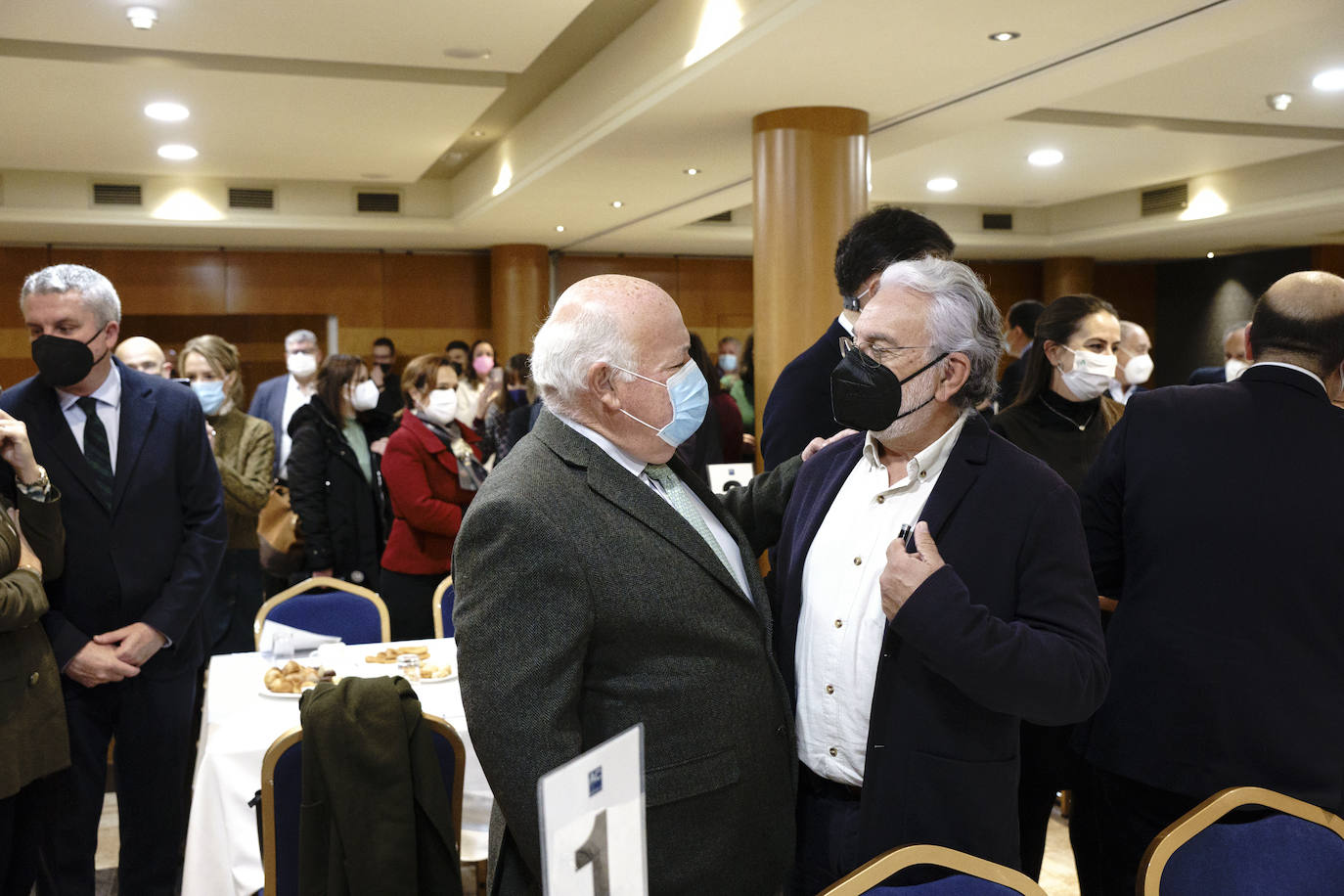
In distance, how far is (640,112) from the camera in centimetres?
587

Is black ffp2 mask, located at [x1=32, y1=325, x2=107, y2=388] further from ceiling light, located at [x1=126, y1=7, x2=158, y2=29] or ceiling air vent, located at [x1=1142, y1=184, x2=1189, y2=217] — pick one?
ceiling air vent, located at [x1=1142, y1=184, x2=1189, y2=217]

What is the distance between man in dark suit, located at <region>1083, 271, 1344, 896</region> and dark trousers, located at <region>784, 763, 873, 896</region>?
2.57 feet

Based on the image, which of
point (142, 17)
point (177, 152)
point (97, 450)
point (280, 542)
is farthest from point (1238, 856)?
point (177, 152)

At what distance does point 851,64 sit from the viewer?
16.4 ft

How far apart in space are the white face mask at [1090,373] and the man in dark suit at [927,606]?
4.20 feet

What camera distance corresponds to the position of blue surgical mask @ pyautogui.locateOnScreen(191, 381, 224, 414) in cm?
487

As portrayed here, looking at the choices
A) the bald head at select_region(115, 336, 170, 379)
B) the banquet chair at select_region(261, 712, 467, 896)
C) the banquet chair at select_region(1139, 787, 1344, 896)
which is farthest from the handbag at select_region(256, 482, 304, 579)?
the banquet chair at select_region(1139, 787, 1344, 896)

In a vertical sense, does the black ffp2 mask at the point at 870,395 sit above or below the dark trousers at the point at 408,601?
above

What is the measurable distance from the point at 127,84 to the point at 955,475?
228 inches

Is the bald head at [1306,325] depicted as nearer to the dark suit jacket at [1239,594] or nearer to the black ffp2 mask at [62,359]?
the dark suit jacket at [1239,594]

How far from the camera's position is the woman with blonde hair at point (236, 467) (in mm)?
4660

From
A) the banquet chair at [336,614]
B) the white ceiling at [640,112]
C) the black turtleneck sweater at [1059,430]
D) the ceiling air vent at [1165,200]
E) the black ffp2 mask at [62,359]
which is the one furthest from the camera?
the ceiling air vent at [1165,200]

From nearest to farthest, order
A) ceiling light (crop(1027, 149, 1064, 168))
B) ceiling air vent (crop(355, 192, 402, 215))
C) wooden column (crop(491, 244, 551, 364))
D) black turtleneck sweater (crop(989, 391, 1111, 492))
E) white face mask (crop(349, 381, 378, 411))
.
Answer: black turtleneck sweater (crop(989, 391, 1111, 492)) → white face mask (crop(349, 381, 378, 411)) → ceiling light (crop(1027, 149, 1064, 168)) → ceiling air vent (crop(355, 192, 402, 215)) → wooden column (crop(491, 244, 551, 364))

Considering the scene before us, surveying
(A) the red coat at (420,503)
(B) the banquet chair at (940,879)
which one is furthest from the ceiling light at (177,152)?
(B) the banquet chair at (940,879)
